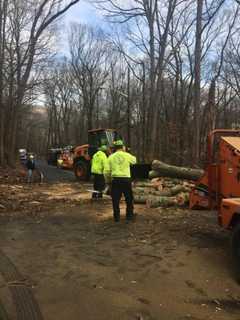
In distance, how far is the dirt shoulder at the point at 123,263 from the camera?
20.3ft

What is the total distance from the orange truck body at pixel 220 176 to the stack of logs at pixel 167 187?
11.1ft

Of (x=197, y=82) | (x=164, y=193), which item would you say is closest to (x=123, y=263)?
(x=164, y=193)

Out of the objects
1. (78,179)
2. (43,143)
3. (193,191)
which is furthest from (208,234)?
(43,143)

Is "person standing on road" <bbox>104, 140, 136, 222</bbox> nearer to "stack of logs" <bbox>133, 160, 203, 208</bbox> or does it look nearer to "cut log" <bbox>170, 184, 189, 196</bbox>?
"stack of logs" <bbox>133, 160, 203, 208</bbox>

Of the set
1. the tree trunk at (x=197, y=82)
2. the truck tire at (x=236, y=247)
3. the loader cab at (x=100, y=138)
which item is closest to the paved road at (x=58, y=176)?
the loader cab at (x=100, y=138)

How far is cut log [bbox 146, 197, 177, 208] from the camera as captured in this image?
1411 cm

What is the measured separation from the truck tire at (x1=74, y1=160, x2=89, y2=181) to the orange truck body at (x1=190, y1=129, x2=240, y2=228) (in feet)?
49.1

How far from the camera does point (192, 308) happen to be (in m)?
6.20

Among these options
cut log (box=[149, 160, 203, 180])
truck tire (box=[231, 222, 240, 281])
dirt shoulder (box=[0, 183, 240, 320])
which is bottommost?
dirt shoulder (box=[0, 183, 240, 320])

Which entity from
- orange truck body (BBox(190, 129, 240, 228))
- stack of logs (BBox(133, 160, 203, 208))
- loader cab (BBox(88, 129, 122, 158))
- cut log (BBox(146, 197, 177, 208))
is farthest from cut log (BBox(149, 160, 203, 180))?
orange truck body (BBox(190, 129, 240, 228))

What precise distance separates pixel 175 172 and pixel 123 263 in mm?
9758

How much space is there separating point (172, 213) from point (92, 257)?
15.6 feet

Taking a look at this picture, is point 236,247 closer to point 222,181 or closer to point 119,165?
point 222,181

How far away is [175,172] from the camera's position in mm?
17641
